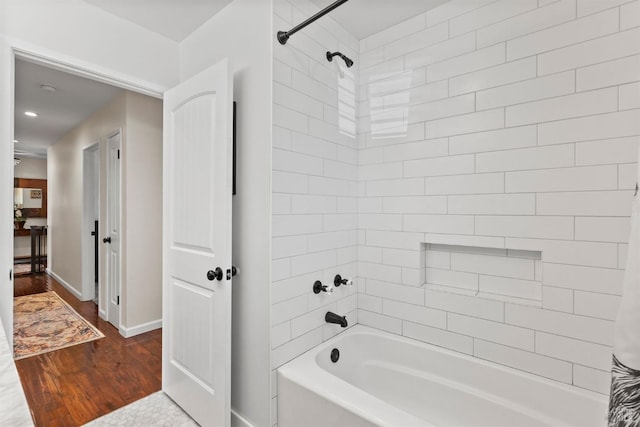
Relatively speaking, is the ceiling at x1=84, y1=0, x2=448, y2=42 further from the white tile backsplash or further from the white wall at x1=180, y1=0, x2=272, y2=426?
the white wall at x1=180, y1=0, x2=272, y2=426

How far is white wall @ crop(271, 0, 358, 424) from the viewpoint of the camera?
170 centimetres

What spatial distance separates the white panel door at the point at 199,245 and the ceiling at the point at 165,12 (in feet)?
1.50

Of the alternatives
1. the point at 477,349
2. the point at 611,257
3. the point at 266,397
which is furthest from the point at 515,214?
the point at 266,397

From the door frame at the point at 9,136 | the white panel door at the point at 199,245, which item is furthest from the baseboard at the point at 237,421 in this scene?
the door frame at the point at 9,136

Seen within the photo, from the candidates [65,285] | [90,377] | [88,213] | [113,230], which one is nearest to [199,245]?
[90,377]

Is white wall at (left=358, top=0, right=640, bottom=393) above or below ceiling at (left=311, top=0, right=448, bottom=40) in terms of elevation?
below

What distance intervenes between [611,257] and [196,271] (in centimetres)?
215

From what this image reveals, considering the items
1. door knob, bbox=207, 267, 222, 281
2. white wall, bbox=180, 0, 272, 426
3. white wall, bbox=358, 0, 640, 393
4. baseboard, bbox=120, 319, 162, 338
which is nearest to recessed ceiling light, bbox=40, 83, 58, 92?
white wall, bbox=180, 0, 272, 426

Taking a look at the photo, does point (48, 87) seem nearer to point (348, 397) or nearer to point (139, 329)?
point (139, 329)

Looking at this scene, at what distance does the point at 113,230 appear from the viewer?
11.7ft

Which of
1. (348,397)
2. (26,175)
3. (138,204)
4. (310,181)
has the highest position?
(26,175)

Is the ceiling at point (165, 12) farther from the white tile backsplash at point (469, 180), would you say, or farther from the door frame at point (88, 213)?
the door frame at point (88, 213)

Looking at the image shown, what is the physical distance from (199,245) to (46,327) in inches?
117

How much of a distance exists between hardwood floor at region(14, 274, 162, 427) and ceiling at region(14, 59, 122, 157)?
2363 mm
